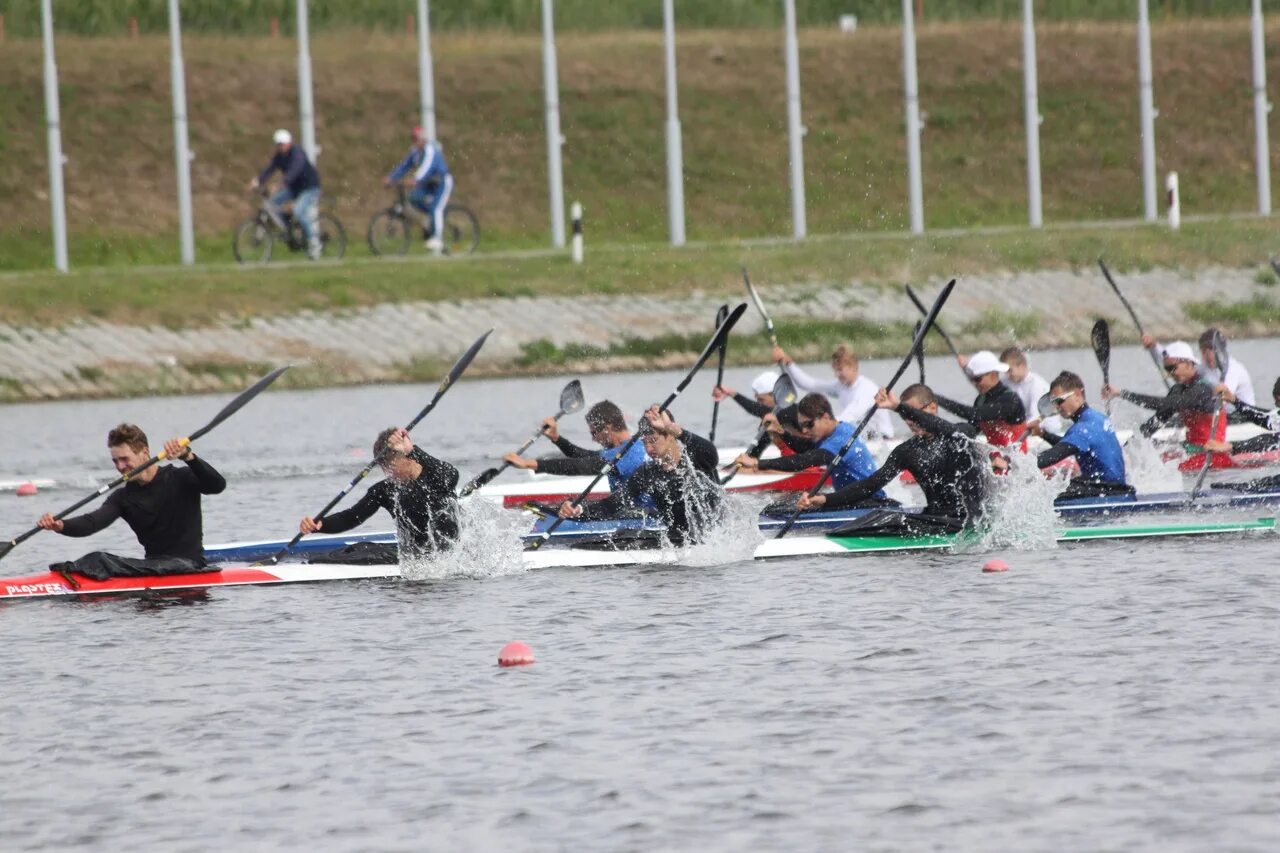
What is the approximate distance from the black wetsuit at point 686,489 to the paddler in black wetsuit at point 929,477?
851 mm

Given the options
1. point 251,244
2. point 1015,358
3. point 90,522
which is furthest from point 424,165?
point 90,522

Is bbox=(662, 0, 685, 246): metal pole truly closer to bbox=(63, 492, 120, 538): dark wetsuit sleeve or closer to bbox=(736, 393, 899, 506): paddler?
bbox=(736, 393, 899, 506): paddler

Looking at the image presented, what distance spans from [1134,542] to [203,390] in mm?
21367

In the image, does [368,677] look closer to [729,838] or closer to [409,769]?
[409,769]

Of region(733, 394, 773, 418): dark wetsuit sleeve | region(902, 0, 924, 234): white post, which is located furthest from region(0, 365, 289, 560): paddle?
region(902, 0, 924, 234): white post

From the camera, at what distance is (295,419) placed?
32.9 metres

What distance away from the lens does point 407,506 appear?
15.9 m

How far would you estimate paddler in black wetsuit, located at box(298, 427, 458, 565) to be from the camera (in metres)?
15.5

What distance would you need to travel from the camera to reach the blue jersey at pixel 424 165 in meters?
37.8

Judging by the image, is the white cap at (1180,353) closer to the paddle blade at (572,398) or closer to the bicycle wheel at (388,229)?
the paddle blade at (572,398)

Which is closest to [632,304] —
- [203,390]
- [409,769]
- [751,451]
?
[203,390]

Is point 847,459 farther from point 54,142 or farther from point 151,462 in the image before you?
point 54,142

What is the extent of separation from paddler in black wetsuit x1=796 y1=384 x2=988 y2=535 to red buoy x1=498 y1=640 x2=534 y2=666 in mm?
3999

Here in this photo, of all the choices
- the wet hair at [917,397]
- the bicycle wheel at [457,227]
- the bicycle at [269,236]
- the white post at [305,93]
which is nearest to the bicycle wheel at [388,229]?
the bicycle at [269,236]
